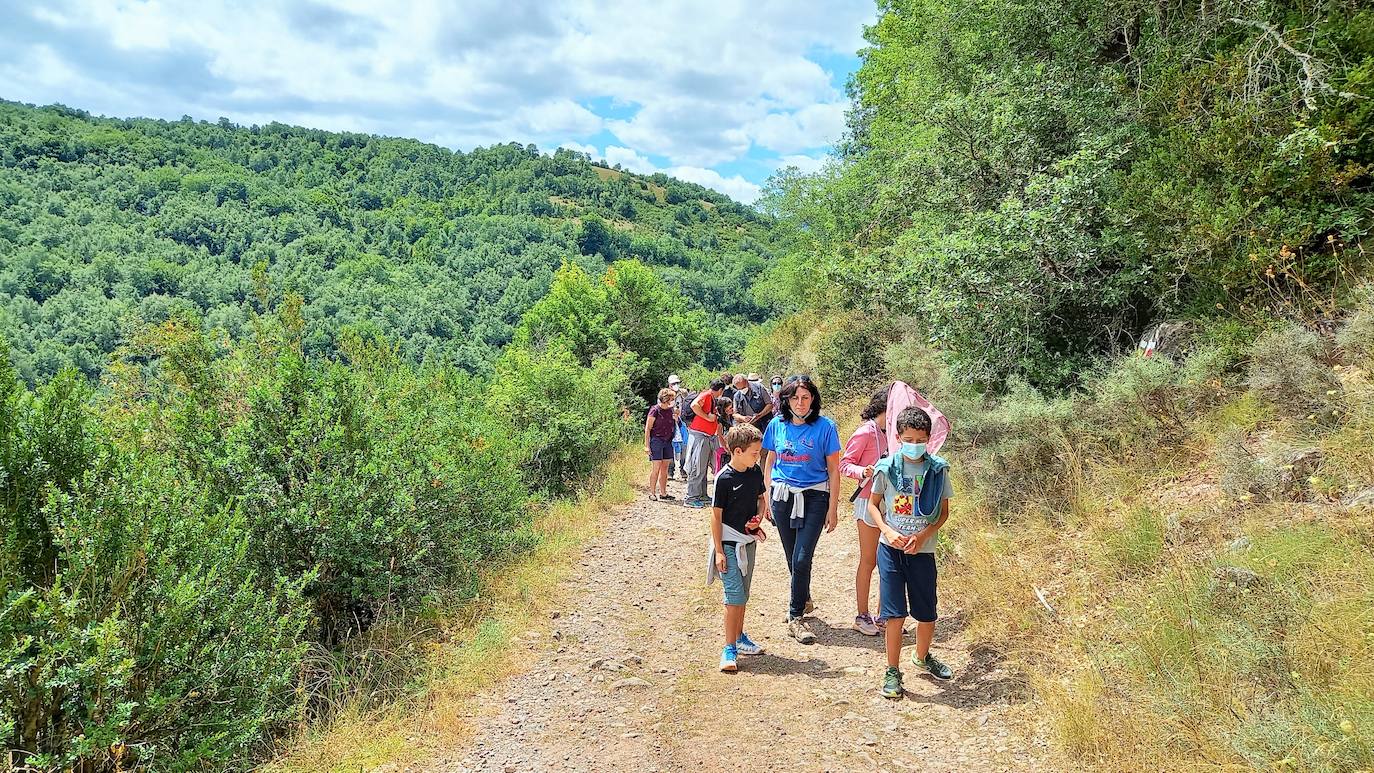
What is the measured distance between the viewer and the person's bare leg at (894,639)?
4.04 metres

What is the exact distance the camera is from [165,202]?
9806 cm

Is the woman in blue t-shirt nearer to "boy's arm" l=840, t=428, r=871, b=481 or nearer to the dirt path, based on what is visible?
"boy's arm" l=840, t=428, r=871, b=481

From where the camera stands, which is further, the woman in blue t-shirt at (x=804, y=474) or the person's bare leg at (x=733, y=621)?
the woman in blue t-shirt at (x=804, y=474)

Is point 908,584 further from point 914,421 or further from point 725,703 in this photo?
point 725,703

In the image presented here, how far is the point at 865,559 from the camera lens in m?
4.99

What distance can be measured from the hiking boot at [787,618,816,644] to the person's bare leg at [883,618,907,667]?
3.21ft

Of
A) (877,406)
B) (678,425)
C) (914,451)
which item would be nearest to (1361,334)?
(877,406)

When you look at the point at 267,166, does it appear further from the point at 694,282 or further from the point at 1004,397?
the point at 1004,397

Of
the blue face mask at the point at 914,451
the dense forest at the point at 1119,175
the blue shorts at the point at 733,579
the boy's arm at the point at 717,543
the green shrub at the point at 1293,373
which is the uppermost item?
the dense forest at the point at 1119,175

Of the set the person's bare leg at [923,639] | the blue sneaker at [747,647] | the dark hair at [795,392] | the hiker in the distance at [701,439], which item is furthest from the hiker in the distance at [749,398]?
the person's bare leg at [923,639]

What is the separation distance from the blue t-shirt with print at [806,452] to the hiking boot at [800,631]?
1.12m

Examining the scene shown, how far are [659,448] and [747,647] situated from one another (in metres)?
5.95

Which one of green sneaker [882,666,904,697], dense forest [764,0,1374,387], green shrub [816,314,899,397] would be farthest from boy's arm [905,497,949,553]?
green shrub [816,314,899,397]

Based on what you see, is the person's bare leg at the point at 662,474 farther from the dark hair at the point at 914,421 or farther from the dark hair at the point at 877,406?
the dark hair at the point at 914,421
